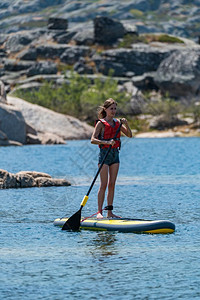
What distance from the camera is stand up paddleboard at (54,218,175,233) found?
429 inches

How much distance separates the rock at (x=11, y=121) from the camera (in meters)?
44.2

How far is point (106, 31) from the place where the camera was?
321ft

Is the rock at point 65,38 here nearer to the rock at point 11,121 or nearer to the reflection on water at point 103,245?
the rock at point 11,121

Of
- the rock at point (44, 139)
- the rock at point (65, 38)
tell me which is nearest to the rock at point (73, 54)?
the rock at point (65, 38)

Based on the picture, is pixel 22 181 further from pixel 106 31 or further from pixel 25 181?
pixel 106 31

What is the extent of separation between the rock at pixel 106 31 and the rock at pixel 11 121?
179ft

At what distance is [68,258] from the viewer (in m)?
9.15

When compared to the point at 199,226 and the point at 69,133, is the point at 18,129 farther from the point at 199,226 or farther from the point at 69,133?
the point at 199,226

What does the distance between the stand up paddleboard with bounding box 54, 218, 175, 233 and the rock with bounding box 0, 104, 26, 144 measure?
108 feet

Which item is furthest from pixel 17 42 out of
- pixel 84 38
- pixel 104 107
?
pixel 104 107

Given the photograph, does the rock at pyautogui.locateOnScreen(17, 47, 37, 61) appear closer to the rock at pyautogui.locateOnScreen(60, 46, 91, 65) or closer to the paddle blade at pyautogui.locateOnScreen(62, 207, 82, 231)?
the rock at pyautogui.locateOnScreen(60, 46, 91, 65)

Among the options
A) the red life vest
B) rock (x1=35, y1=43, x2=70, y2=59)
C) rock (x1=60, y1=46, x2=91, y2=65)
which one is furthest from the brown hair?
rock (x1=35, y1=43, x2=70, y2=59)

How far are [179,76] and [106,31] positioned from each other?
58.8 ft

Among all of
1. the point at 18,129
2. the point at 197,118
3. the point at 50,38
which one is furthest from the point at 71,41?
the point at 18,129
